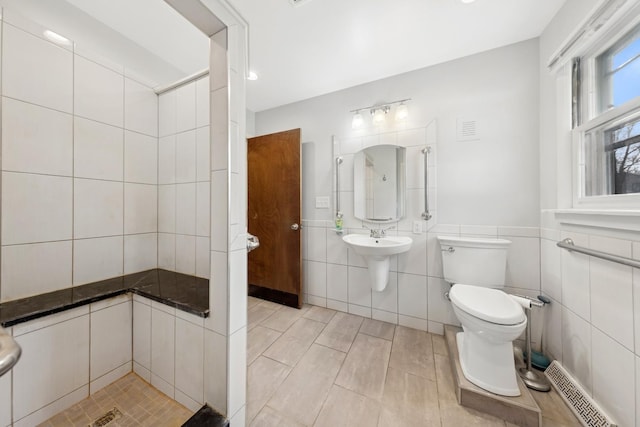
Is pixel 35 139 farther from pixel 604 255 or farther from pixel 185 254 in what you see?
pixel 604 255

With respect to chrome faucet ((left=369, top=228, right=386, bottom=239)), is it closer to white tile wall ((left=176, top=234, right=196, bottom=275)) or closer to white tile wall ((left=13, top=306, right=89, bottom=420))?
white tile wall ((left=176, top=234, right=196, bottom=275))

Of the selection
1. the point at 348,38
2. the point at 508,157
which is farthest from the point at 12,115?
the point at 508,157

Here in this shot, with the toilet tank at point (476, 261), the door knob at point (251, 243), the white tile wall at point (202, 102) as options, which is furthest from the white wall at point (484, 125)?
the door knob at point (251, 243)

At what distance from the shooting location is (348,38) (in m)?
1.59

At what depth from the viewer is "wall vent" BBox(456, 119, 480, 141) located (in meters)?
1.73

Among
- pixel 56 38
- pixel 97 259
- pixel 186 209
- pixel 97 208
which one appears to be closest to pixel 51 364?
pixel 97 259

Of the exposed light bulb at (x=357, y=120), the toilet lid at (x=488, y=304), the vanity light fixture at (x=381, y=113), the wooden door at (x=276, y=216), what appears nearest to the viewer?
the toilet lid at (x=488, y=304)

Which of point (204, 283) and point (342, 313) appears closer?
point (204, 283)

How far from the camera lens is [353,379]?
4.53 ft

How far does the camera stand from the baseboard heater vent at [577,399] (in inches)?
40.1

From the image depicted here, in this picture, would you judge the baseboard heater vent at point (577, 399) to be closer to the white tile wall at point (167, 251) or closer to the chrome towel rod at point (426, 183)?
the chrome towel rod at point (426, 183)

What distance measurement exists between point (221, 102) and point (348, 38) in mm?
1212

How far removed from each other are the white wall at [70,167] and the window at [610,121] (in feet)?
9.17

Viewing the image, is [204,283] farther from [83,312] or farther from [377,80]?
[377,80]
